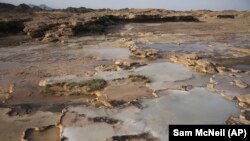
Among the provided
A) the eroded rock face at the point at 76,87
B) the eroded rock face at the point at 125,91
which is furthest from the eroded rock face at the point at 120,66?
the eroded rock face at the point at 76,87

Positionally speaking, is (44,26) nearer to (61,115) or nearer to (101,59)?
(101,59)

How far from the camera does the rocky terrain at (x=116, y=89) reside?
19.8 ft

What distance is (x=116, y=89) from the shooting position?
8.26 m

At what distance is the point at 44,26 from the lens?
19891 mm

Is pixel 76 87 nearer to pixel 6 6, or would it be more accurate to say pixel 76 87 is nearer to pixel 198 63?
pixel 198 63

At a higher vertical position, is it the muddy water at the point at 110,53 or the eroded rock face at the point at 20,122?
the muddy water at the point at 110,53

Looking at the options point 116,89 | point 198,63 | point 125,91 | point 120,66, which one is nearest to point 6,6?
point 120,66

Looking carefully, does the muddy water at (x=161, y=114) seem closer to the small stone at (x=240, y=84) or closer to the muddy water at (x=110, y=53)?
the small stone at (x=240, y=84)

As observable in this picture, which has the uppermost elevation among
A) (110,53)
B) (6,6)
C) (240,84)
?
(6,6)

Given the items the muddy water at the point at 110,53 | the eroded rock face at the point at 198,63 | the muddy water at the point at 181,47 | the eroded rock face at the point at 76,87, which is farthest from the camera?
the muddy water at the point at 181,47

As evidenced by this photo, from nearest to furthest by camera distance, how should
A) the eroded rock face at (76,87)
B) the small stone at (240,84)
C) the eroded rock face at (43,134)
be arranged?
the eroded rock face at (43,134) → the small stone at (240,84) → the eroded rock face at (76,87)

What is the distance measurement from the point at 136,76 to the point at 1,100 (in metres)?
3.73

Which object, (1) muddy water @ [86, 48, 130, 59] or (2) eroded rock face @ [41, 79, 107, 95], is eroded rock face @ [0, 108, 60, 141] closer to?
(2) eroded rock face @ [41, 79, 107, 95]

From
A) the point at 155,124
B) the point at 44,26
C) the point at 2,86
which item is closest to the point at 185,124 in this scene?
the point at 155,124
